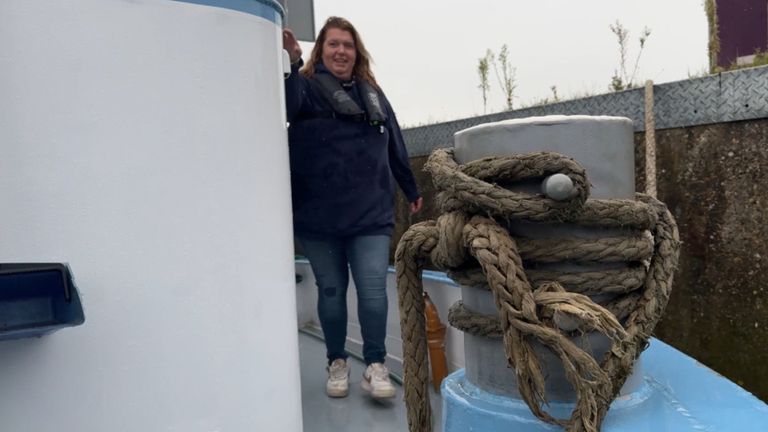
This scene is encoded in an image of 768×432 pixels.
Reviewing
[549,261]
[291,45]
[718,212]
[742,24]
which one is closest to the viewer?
[549,261]

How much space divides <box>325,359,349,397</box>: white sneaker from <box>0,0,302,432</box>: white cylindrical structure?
3.18 ft

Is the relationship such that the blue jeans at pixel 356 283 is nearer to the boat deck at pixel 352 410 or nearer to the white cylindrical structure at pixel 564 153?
the boat deck at pixel 352 410

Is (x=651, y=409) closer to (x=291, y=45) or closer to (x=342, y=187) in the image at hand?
(x=291, y=45)

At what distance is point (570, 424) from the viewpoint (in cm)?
76

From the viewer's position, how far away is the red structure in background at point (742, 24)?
476cm

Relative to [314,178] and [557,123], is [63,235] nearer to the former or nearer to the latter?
A: [557,123]

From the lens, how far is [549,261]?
2.77ft

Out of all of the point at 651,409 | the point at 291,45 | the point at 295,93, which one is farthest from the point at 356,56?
the point at 651,409

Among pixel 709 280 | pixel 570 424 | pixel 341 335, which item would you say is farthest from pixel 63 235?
pixel 709 280

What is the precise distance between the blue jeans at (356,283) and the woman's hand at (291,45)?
692mm

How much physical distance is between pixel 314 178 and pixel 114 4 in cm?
118

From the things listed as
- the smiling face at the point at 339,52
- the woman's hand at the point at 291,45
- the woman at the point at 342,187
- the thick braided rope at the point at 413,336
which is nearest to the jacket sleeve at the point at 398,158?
the woman at the point at 342,187

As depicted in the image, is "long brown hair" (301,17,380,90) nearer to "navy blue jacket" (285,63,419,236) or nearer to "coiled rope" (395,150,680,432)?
"navy blue jacket" (285,63,419,236)

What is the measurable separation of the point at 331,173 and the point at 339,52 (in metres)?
0.41
